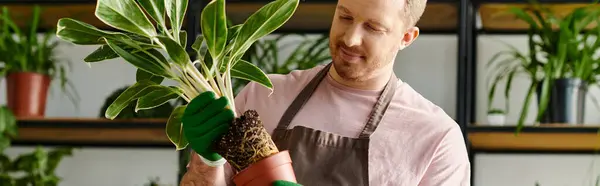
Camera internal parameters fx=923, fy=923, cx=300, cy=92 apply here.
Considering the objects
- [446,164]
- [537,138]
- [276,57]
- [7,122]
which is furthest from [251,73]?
[7,122]

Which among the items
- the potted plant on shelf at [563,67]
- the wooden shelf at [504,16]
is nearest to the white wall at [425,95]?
the wooden shelf at [504,16]

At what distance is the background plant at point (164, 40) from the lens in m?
1.41

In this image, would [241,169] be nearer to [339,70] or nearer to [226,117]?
[226,117]

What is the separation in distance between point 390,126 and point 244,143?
0.44 metres

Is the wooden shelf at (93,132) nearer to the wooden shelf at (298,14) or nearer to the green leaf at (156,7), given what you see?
the wooden shelf at (298,14)

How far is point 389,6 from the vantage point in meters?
1.64

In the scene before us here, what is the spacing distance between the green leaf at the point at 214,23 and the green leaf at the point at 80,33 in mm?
127

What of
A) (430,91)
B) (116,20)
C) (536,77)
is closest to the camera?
(116,20)

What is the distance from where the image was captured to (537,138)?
2.92m

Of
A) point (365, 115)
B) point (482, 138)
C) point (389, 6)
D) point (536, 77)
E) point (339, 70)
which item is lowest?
point (482, 138)

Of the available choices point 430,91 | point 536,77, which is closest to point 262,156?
point 536,77

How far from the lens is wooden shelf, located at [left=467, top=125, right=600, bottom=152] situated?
278 centimetres

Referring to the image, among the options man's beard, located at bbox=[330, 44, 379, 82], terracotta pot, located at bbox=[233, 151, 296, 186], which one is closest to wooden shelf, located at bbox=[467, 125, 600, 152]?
man's beard, located at bbox=[330, 44, 379, 82]

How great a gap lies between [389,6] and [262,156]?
39 cm
